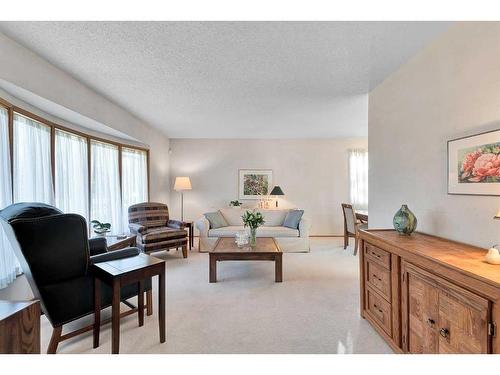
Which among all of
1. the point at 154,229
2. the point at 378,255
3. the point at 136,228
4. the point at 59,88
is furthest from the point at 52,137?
the point at 378,255

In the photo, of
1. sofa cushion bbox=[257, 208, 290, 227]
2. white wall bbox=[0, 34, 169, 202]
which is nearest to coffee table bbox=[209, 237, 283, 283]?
sofa cushion bbox=[257, 208, 290, 227]

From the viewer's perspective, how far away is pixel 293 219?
4707 millimetres

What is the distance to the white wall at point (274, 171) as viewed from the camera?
19.0 ft

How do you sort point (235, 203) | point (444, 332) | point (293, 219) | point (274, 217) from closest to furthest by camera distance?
point (444, 332)
point (293, 219)
point (274, 217)
point (235, 203)

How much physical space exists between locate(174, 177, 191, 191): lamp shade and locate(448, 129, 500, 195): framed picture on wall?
4692 mm

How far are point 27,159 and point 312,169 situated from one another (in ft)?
17.0

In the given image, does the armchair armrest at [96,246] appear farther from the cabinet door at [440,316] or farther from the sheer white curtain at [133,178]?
Result: the cabinet door at [440,316]

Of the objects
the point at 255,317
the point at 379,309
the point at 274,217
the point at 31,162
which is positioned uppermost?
the point at 31,162

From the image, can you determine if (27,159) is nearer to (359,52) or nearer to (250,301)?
(250,301)

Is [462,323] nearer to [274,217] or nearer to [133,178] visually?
[274,217]

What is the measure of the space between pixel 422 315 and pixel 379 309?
1.63 feet

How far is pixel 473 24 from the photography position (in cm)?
155

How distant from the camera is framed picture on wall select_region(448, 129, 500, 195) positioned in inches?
56.4
